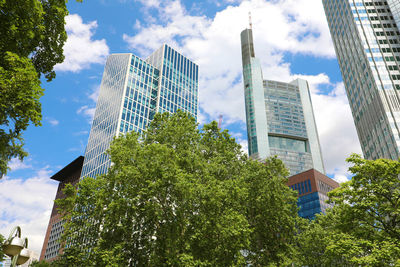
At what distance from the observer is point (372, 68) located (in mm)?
83250

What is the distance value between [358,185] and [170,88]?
94.5 meters

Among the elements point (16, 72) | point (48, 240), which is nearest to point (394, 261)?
point (16, 72)

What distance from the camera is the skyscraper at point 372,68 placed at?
7775 centimetres

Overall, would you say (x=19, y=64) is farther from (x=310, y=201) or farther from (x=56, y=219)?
(x=56, y=219)

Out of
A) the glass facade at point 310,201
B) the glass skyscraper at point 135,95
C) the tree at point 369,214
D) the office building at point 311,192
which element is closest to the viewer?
the tree at point 369,214

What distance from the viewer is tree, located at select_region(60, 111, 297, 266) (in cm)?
1914

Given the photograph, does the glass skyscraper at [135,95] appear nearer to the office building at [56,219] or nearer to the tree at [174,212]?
the office building at [56,219]

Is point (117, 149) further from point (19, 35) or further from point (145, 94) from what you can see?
point (145, 94)

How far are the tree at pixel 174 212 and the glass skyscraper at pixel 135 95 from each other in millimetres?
65926

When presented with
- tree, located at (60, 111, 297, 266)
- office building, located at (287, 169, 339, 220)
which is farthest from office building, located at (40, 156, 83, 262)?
tree, located at (60, 111, 297, 266)

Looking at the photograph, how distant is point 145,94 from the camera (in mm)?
102938

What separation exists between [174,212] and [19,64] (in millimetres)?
13194

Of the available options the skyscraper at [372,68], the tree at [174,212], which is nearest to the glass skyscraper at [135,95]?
the skyscraper at [372,68]

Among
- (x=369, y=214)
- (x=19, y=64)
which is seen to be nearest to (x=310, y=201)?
(x=369, y=214)
